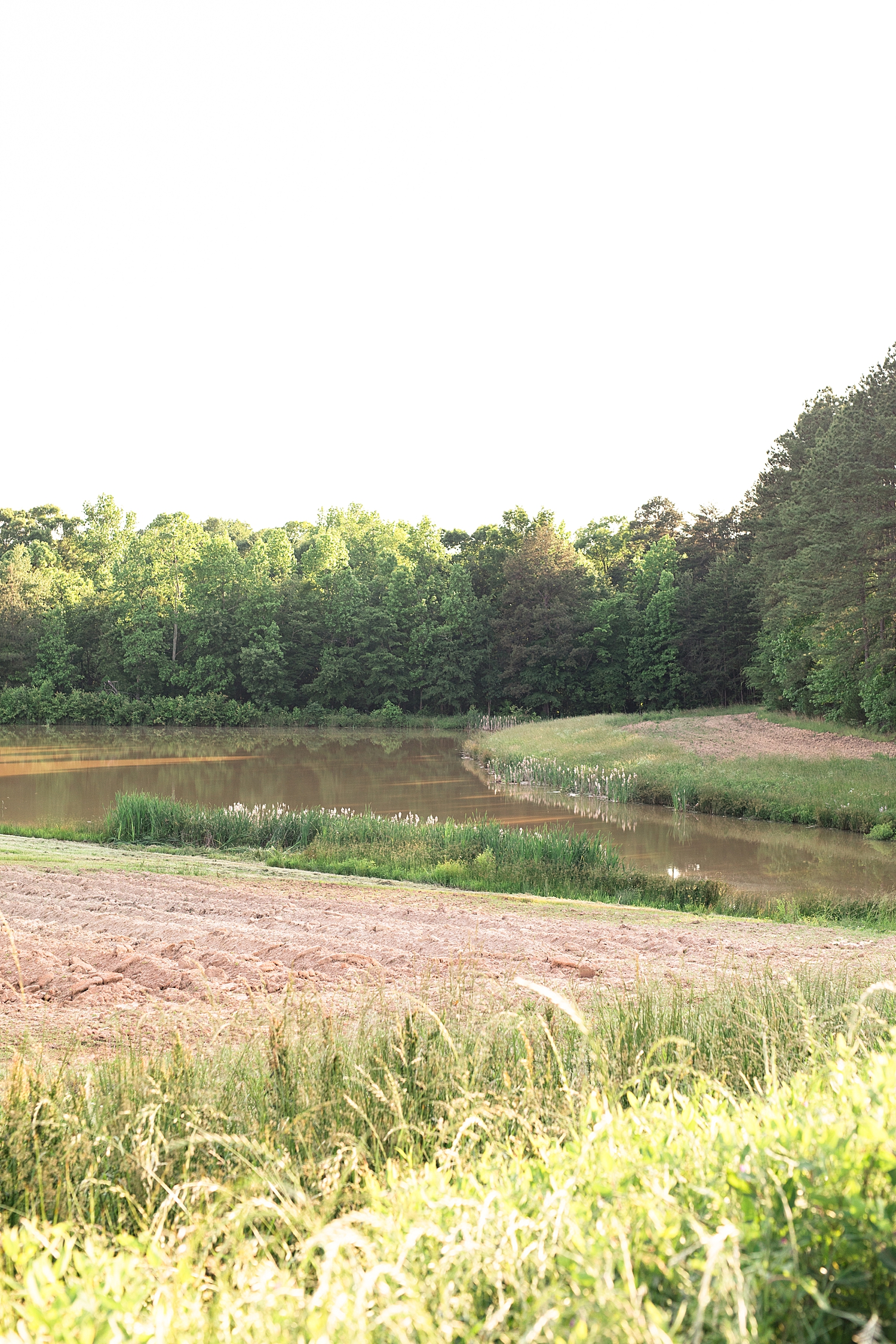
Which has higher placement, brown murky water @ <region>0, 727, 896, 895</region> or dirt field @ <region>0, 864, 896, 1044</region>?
dirt field @ <region>0, 864, 896, 1044</region>

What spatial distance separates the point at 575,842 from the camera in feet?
46.5

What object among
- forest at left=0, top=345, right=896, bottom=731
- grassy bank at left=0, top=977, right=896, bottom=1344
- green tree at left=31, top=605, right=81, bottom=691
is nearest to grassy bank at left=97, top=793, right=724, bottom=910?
grassy bank at left=0, top=977, right=896, bottom=1344

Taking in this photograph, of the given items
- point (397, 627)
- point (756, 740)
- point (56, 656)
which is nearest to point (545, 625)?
point (397, 627)

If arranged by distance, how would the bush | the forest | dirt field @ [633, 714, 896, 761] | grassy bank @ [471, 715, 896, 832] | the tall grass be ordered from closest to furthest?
grassy bank @ [471, 715, 896, 832]
the tall grass
dirt field @ [633, 714, 896, 761]
the forest
the bush

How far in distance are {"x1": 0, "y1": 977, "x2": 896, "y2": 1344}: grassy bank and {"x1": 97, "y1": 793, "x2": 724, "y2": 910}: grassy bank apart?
8.92 meters

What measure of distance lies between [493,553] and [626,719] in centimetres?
2396

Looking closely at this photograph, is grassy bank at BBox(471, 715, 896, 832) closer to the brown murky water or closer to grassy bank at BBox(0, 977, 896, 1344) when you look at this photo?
the brown murky water

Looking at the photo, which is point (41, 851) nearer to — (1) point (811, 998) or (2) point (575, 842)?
(2) point (575, 842)

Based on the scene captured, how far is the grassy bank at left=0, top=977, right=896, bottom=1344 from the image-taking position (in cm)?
186

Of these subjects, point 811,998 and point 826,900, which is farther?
point 826,900

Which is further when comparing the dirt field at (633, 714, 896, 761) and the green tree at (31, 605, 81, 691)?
the green tree at (31, 605, 81, 691)

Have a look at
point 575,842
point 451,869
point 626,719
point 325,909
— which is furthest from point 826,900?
point 626,719

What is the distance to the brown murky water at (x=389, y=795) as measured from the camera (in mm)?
16469

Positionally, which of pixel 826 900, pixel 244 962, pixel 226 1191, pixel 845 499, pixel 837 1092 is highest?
pixel 845 499
